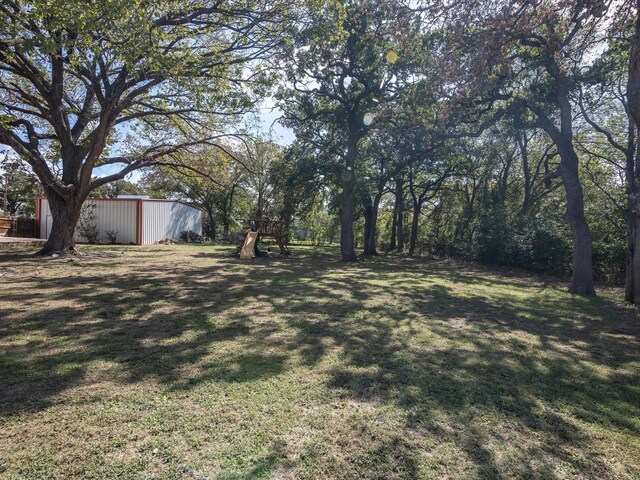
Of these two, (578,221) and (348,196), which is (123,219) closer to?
(348,196)

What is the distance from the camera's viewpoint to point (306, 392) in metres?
2.84

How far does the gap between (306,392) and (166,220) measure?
78.0ft

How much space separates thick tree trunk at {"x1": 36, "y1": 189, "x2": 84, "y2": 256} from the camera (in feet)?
38.9

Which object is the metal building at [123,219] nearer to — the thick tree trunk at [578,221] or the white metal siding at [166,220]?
the white metal siding at [166,220]

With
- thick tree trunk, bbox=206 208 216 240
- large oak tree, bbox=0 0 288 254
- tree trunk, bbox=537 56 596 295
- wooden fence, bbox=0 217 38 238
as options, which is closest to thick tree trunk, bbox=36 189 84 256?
large oak tree, bbox=0 0 288 254

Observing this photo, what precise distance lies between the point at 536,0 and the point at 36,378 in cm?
779

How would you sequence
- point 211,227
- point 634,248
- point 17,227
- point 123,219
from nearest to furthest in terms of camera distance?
point 634,248, point 123,219, point 17,227, point 211,227

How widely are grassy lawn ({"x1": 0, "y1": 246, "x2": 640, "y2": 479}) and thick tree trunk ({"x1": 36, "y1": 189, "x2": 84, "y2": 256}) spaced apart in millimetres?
7101

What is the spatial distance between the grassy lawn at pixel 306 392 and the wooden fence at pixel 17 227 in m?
22.2

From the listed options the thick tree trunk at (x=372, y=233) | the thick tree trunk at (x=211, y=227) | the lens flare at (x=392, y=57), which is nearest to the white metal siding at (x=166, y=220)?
the thick tree trunk at (x=211, y=227)

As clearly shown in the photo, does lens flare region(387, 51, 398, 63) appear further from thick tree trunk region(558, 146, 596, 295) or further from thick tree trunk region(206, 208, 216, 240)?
thick tree trunk region(206, 208, 216, 240)

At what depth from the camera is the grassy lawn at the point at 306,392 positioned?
2045 millimetres

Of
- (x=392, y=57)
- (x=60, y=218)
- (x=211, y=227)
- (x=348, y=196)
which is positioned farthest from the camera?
(x=211, y=227)

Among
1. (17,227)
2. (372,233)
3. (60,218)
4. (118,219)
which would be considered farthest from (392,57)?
(17,227)
